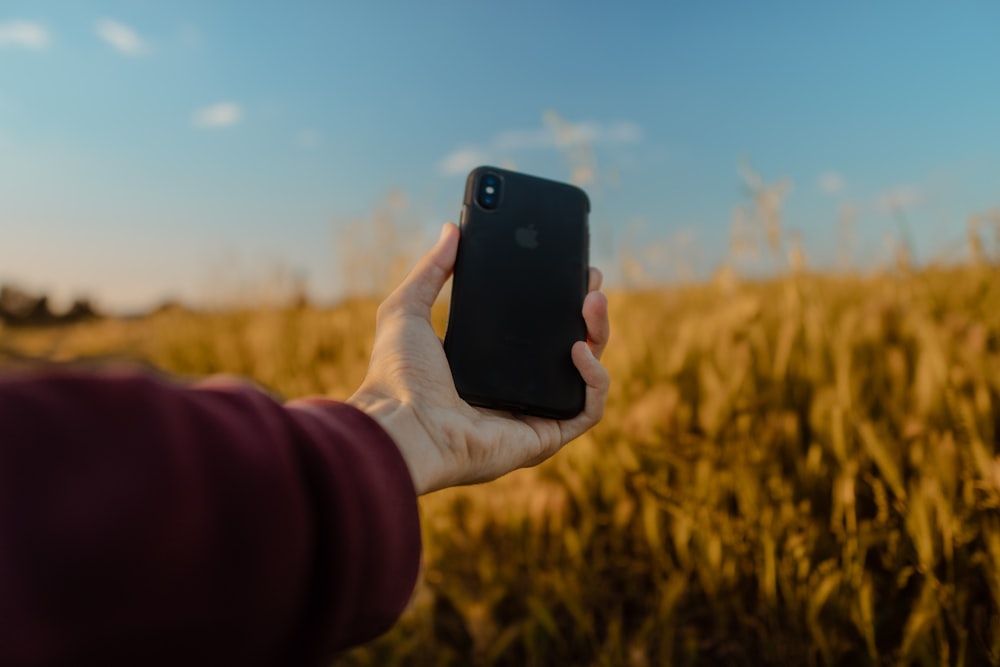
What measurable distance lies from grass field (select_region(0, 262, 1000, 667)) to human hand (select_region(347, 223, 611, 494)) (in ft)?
2.03

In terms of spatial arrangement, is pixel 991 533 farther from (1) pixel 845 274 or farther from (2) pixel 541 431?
(1) pixel 845 274

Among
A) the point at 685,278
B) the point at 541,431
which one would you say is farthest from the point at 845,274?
the point at 541,431

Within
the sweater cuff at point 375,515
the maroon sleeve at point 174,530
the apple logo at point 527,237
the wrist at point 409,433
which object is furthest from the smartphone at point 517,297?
the maroon sleeve at point 174,530

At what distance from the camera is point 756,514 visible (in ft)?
5.51

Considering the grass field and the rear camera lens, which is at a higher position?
the rear camera lens

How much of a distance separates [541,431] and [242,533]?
2.24 feet

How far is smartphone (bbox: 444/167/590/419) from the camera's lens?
1.16 m

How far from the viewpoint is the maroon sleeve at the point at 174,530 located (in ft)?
1.54

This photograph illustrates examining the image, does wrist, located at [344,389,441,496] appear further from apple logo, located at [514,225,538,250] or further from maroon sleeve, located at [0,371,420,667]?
apple logo, located at [514,225,538,250]

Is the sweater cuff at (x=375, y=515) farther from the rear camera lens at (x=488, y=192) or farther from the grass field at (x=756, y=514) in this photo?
the grass field at (x=756, y=514)

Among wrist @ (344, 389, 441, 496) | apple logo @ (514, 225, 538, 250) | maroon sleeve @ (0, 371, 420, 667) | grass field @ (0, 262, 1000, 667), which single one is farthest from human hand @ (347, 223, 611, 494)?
grass field @ (0, 262, 1000, 667)

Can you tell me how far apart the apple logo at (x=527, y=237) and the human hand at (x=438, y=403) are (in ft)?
0.36

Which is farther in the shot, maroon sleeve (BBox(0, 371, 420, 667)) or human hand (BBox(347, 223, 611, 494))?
human hand (BBox(347, 223, 611, 494))

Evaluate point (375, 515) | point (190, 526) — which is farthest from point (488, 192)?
point (190, 526)
